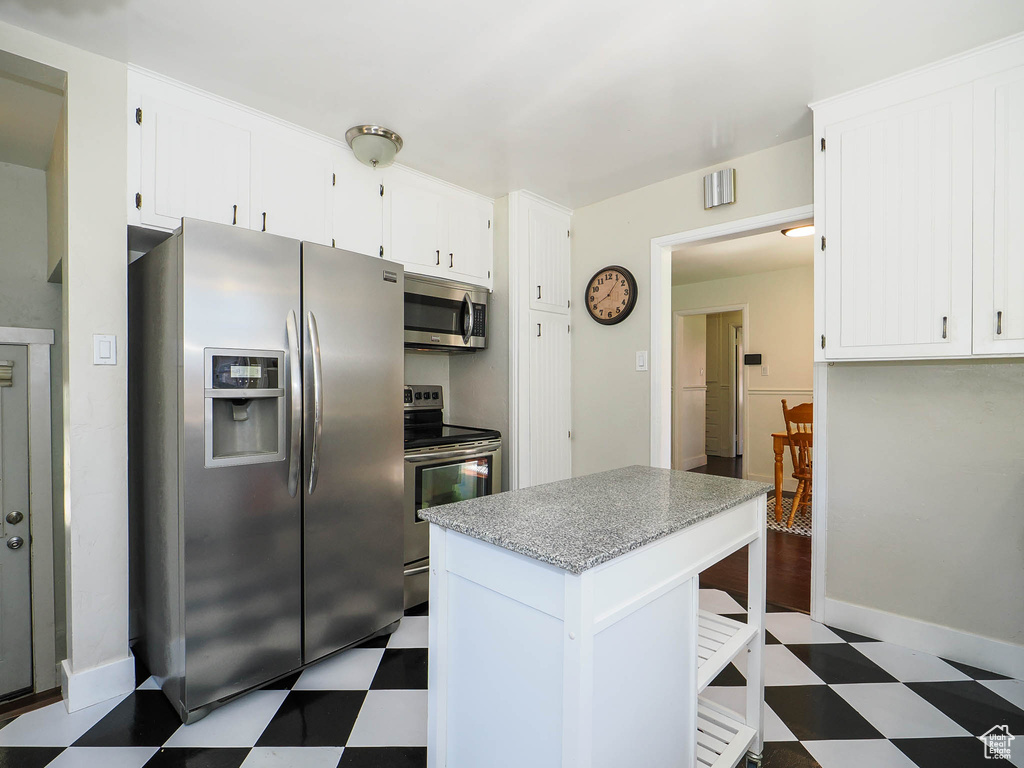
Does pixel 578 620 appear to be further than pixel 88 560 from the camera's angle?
No

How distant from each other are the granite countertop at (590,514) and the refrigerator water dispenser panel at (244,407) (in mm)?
913

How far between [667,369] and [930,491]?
1.41m

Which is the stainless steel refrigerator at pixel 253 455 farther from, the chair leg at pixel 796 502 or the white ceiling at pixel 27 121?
the chair leg at pixel 796 502

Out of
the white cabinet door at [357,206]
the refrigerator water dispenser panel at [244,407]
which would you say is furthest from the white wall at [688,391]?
the refrigerator water dispenser panel at [244,407]

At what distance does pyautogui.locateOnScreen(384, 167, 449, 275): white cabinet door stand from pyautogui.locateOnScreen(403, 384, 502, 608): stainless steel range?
2.78 feet

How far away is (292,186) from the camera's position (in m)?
2.36

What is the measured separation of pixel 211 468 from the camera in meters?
1.70

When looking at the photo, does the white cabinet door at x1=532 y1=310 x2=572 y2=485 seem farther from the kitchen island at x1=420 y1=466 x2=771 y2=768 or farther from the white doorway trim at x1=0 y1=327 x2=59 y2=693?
the white doorway trim at x1=0 y1=327 x2=59 y2=693

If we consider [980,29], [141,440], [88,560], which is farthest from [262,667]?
[980,29]

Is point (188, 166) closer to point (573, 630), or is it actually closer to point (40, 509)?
point (40, 509)

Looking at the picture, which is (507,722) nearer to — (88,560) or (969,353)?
(88,560)

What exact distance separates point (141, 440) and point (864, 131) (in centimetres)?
324

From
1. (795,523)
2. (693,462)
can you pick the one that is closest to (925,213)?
(795,523)

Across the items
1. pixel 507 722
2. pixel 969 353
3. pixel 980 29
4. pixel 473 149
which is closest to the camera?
pixel 507 722
